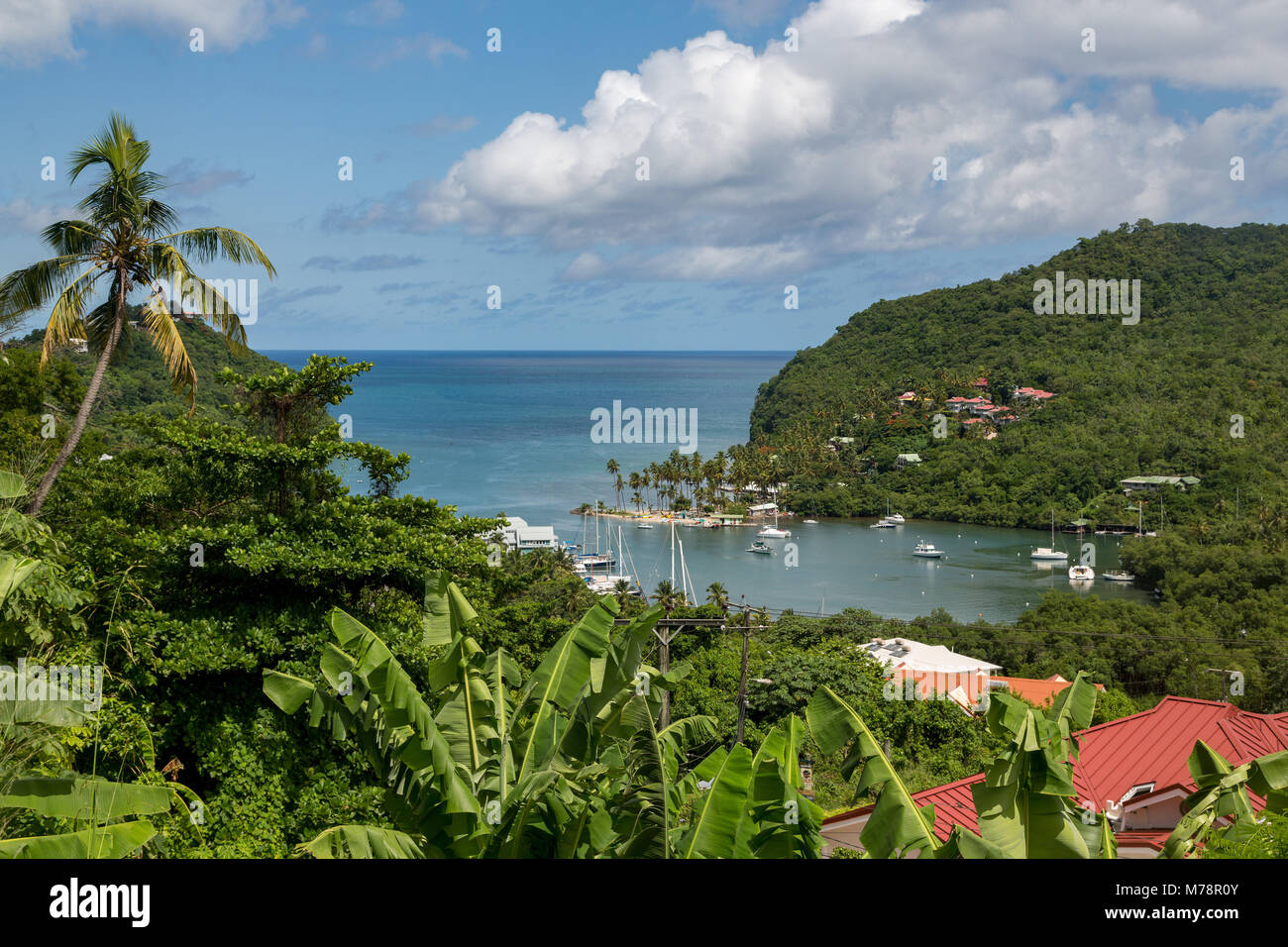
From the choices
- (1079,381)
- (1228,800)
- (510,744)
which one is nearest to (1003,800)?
(1228,800)

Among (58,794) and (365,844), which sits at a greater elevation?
(58,794)

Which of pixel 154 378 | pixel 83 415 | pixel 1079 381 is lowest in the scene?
pixel 83 415

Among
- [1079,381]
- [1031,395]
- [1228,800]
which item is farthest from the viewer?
[1031,395]

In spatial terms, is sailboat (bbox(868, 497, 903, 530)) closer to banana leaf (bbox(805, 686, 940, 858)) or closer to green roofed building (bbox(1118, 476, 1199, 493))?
green roofed building (bbox(1118, 476, 1199, 493))

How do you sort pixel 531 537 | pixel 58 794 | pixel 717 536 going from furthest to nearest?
pixel 717 536 → pixel 531 537 → pixel 58 794

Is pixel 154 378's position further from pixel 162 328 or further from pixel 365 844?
pixel 365 844

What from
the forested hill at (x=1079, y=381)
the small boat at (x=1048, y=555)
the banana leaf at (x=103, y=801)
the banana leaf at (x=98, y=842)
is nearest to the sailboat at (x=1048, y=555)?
the small boat at (x=1048, y=555)
